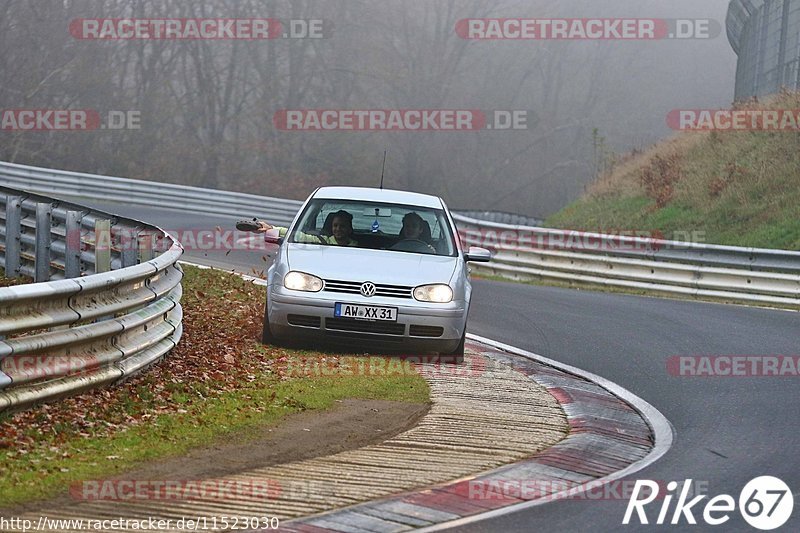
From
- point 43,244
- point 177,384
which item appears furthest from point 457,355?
point 43,244

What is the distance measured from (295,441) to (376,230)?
484cm

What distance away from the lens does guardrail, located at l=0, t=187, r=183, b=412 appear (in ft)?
24.6

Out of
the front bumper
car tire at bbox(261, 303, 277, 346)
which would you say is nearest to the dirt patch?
the front bumper

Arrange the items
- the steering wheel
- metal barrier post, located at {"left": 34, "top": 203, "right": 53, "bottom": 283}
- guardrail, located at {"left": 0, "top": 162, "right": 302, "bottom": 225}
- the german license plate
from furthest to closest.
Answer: guardrail, located at {"left": 0, "top": 162, "right": 302, "bottom": 225}
metal barrier post, located at {"left": 34, "top": 203, "right": 53, "bottom": 283}
the steering wheel
the german license plate

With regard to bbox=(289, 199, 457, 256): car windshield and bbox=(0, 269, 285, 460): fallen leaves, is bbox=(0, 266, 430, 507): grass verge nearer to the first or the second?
bbox=(0, 269, 285, 460): fallen leaves

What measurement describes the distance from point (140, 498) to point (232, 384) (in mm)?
3349

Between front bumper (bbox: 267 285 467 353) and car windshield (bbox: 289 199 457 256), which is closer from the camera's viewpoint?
front bumper (bbox: 267 285 467 353)

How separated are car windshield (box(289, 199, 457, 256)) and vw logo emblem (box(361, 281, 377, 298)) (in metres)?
1.02
